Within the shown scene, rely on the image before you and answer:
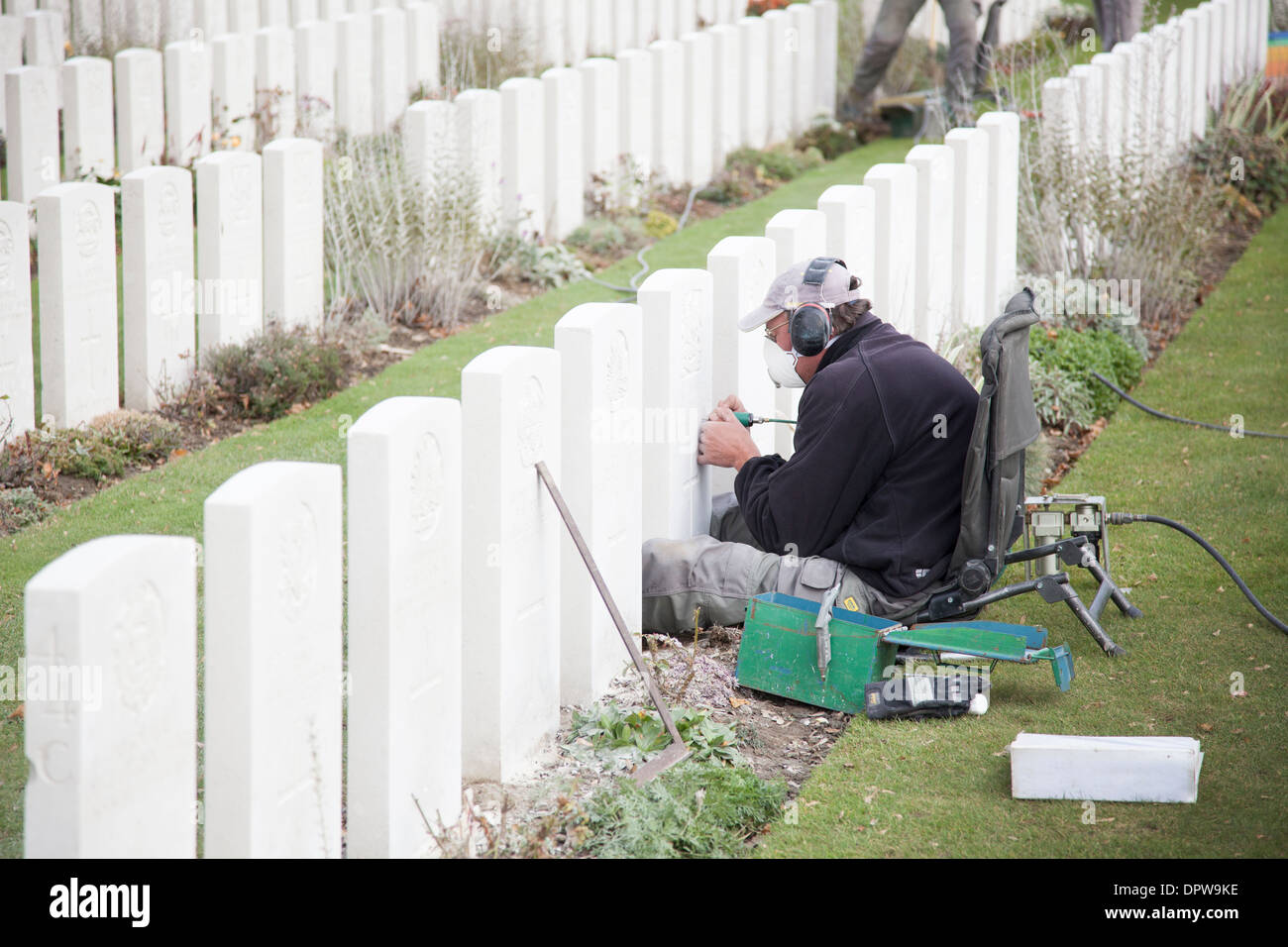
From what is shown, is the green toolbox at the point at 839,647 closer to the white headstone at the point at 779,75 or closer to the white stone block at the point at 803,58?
the white headstone at the point at 779,75

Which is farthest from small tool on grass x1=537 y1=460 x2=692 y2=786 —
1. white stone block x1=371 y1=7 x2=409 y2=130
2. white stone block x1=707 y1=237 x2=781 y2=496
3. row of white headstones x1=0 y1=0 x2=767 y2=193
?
white stone block x1=371 y1=7 x2=409 y2=130

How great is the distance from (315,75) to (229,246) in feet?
13.9

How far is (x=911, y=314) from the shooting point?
6988 millimetres

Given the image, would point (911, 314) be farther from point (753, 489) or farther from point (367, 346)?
point (367, 346)

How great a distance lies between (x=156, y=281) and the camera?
22.6 feet

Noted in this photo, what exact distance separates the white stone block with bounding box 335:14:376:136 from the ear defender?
7.19m

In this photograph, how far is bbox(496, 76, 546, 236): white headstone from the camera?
384 inches

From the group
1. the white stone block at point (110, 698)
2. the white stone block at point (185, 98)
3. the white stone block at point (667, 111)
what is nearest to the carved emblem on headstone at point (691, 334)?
the white stone block at point (110, 698)

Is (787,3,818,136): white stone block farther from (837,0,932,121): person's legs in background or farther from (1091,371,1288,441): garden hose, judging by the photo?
(1091,371,1288,441): garden hose

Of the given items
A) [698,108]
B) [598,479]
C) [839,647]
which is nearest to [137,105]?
[698,108]

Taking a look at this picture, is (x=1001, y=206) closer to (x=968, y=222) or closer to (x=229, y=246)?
(x=968, y=222)

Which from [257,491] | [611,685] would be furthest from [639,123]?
[257,491]

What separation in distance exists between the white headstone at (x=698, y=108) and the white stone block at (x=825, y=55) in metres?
A: 2.12

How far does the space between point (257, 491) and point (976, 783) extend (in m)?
2.18
